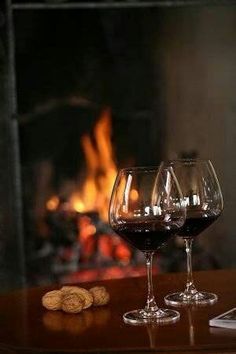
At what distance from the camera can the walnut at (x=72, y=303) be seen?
1.10 m

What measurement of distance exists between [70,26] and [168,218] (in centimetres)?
163

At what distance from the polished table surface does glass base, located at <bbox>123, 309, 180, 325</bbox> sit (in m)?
0.01

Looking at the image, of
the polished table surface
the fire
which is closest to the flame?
the fire

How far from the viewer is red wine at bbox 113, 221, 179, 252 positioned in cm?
106

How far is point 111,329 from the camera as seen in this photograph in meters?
1.01

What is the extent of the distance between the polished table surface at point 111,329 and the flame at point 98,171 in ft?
4.43

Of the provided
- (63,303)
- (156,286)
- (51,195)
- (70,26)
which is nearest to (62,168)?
(51,195)

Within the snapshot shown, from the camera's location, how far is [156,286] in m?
1.29

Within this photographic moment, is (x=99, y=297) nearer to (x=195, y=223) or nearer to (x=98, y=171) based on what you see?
(x=195, y=223)

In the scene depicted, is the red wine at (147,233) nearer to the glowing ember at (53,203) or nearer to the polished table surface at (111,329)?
the polished table surface at (111,329)

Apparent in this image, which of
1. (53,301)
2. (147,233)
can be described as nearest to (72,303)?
(53,301)

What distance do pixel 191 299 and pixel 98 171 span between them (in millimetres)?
1489

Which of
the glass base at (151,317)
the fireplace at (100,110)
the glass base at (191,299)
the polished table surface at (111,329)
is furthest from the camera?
the fireplace at (100,110)

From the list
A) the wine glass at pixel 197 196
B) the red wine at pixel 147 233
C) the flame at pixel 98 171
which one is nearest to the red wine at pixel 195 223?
the wine glass at pixel 197 196
